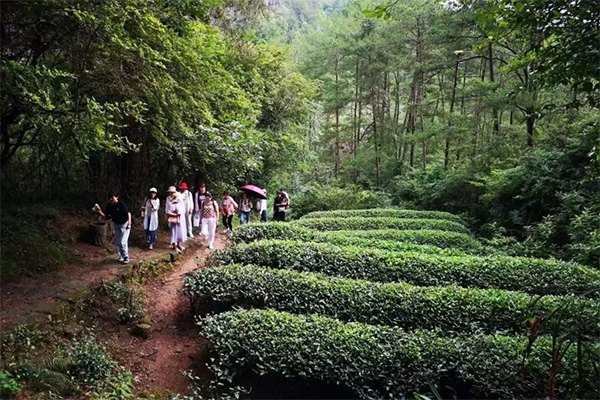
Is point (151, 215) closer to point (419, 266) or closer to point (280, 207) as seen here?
point (280, 207)

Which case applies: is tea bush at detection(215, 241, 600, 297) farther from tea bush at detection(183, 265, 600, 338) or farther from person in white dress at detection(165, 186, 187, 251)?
person in white dress at detection(165, 186, 187, 251)

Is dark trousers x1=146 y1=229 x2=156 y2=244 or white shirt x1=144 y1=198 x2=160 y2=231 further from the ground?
white shirt x1=144 y1=198 x2=160 y2=231

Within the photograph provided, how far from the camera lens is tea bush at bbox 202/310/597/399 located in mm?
4414

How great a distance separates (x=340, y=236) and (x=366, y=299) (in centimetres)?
395

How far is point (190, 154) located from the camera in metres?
11.6

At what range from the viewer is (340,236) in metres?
10.1

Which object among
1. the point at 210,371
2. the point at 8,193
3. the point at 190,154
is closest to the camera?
the point at 210,371

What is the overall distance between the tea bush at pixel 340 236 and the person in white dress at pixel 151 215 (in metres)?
1.85

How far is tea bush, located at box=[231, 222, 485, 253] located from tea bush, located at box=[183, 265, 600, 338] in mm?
2392

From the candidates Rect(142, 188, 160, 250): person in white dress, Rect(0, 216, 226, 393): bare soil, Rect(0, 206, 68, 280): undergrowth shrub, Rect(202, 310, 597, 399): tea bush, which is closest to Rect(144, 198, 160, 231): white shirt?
Rect(142, 188, 160, 250): person in white dress

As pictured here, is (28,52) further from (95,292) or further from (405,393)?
(405,393)

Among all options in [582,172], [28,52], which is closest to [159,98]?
[28,52]

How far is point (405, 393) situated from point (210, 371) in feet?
9.12

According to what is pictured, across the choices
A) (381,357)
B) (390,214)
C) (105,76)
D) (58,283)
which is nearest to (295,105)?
(390,214)
